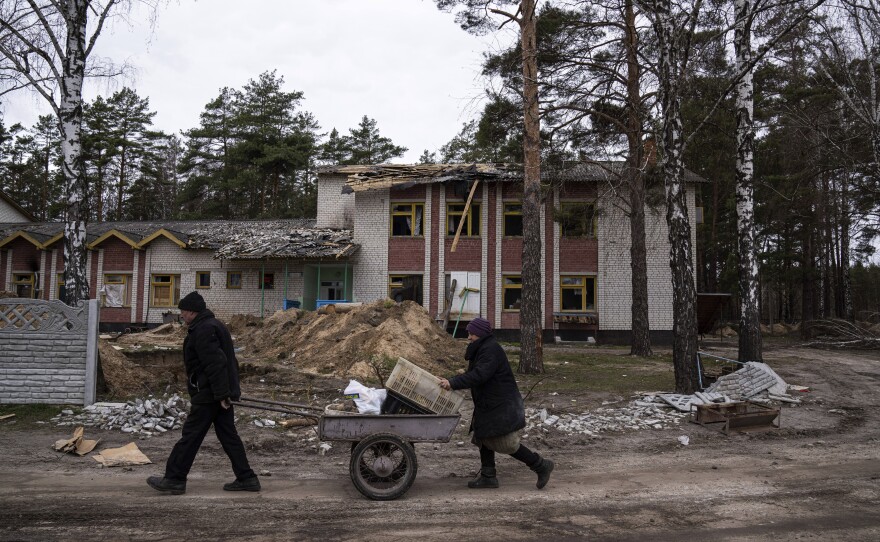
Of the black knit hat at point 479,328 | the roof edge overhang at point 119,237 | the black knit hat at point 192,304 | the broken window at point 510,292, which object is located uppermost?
the roof edge overhang at point 119,237

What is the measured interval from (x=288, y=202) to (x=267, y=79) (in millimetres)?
9424

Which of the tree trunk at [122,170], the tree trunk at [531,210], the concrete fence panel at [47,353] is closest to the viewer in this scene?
the concrete fence panel at [47,353]

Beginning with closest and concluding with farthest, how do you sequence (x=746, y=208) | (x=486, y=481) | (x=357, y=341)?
(x=486, y=481)
(x=746, y=208)
(x=357, y=341)

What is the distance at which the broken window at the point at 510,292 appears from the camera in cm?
2545

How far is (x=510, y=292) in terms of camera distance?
25.6m

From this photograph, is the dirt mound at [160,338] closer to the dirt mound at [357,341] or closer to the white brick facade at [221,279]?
the dirt mound at [357,341]

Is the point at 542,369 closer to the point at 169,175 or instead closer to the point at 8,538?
the point at 8,538

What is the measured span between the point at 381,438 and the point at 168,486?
1.99m

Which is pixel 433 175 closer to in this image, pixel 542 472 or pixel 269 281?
pixel 269 281

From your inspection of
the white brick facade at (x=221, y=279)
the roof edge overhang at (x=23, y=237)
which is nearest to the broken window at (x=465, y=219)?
the white brick facade at (x=221, y=279)

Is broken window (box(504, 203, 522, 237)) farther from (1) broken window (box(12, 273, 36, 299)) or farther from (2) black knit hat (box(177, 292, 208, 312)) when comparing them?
(1) broken window (box(12, 273, 36, 299))

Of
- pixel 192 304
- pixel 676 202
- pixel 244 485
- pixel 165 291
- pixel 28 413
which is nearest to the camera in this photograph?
pixel 244 485

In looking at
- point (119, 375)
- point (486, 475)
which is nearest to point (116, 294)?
point (119, 375)

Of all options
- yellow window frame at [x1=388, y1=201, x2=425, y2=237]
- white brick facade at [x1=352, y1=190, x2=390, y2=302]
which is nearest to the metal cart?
white brick facade at [x1=352, y1=190, x2=390, y2=302]
